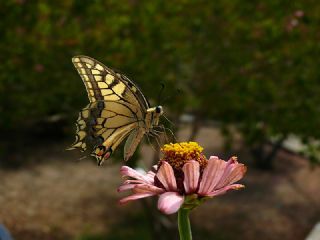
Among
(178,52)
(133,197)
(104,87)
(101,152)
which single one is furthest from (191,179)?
(178,52)

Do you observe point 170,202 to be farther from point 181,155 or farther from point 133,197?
point 181,155

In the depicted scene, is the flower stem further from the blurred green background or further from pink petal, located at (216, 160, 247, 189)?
the blurred green background

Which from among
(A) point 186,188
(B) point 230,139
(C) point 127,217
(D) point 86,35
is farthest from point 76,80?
A: (A) point 186,188

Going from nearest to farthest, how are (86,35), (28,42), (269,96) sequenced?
(28,42) → (86,35) → (269,96)

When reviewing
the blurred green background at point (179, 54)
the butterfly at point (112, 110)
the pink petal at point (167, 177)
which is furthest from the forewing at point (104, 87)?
the blurred green background at point (179, 54)

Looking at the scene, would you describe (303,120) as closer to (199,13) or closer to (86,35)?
(199,13)

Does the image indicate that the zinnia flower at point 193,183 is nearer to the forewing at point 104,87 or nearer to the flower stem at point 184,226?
the flower stem at point 184,226

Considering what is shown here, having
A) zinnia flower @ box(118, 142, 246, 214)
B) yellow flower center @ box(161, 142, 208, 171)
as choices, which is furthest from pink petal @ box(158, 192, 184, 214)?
yellow flower center @ box(161, 142, 208, 171)
